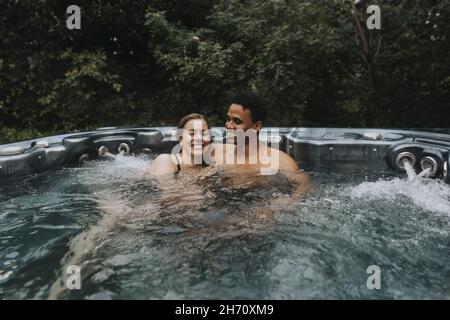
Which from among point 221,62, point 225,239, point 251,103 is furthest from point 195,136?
point 221,62

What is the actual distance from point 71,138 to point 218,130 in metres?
1.35

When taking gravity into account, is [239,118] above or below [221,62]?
below

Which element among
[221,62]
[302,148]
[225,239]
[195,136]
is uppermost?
[221,62]

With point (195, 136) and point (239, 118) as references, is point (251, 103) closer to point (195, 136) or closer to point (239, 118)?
point (239, 118)

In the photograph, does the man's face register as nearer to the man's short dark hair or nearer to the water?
the man's short dark hair

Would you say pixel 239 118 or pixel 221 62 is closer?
pixel 239 118

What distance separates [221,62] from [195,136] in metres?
2.79

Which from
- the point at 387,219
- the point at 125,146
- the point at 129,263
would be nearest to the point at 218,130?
the point at 125,146

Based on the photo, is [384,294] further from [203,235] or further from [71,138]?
[71,138]

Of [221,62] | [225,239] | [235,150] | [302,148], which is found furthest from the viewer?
[221,62]

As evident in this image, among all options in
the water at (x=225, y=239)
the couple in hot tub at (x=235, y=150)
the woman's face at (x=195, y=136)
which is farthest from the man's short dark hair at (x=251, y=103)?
the water at (x=225, y=239)

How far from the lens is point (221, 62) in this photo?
17.2 ft

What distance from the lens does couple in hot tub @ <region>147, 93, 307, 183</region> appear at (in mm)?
2662

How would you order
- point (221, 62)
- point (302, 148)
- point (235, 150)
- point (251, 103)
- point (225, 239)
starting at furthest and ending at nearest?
point (221, 62), point (302, 148), point (235, 150), point (251, 103), point (225, 239)
